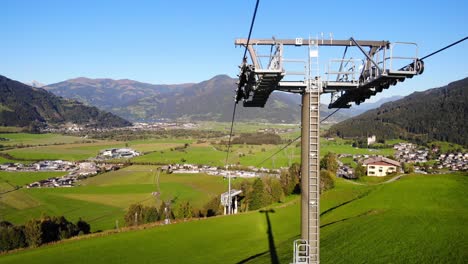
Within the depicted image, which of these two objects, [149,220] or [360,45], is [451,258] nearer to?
[360,45]

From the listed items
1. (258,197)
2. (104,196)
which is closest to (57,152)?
(104,196)

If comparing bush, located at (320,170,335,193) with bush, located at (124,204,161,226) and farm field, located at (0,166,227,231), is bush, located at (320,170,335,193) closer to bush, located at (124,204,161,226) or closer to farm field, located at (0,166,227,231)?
bush, located at (124,204,161,226)

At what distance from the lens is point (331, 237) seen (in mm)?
27734

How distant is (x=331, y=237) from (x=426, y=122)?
6002 inches

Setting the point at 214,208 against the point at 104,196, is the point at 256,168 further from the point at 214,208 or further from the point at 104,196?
the point at 214,208

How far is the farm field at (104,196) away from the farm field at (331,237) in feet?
87.0

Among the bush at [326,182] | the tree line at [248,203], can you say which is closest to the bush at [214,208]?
the tree line at [248,203]

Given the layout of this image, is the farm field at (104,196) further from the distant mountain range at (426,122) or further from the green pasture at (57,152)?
the distant mountain range at (426,122)

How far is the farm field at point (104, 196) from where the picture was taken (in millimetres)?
70562

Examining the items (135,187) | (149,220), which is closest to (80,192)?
(135,187)

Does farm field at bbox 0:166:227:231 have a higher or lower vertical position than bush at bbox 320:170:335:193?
lower

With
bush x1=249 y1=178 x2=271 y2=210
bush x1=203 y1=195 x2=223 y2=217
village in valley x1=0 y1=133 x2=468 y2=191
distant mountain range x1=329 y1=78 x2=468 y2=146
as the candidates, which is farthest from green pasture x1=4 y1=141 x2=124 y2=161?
distant mountain range x1=329 y1=78 x2=468 y2=146

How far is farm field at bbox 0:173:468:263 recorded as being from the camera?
23.1 meters

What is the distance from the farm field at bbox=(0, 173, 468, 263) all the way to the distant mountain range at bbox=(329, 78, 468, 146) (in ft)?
358
